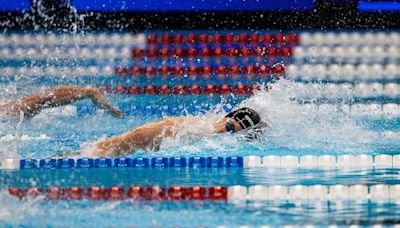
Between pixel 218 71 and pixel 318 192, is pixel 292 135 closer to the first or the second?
pixel 318 192

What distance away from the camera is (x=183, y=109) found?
7031 mm

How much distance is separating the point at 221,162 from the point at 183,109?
1991 millimetres

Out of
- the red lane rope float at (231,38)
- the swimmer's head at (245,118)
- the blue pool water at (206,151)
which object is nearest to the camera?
the blue pool water at (206,151)

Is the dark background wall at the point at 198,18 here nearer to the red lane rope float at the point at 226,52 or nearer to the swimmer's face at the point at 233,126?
the red lane rope float at the point at 226,52

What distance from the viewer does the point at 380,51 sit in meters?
7.91

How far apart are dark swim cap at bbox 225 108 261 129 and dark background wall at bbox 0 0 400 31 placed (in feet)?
10.8

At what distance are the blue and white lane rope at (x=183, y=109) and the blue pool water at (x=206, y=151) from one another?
12 millimetres

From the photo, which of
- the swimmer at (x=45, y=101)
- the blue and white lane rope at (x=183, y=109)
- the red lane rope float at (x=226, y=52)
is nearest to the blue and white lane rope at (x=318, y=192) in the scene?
the swimmer at (x=45, y=101)

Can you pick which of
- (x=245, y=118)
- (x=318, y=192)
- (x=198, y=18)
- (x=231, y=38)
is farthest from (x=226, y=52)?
(x=318, y=192)

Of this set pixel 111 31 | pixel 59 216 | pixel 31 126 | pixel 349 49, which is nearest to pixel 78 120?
pixel 31 126

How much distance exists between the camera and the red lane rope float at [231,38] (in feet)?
26.5

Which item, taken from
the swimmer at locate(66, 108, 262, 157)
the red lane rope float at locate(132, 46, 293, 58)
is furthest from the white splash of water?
the red lane rope float at locate(132, 46, 293, 58)

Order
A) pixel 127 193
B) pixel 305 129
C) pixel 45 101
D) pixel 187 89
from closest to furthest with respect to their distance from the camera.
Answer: pixel 127 193, pixel 45 101, pixel 305 129, pixel 187 89

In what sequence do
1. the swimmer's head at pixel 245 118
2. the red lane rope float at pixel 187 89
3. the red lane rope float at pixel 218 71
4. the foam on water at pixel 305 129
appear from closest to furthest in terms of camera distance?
the swimmer's head at pixel 245 118, the foam on water at pixel 305 129, the red lane rope float at pixel 187 89, the red lane rope float at pixel 218 71
